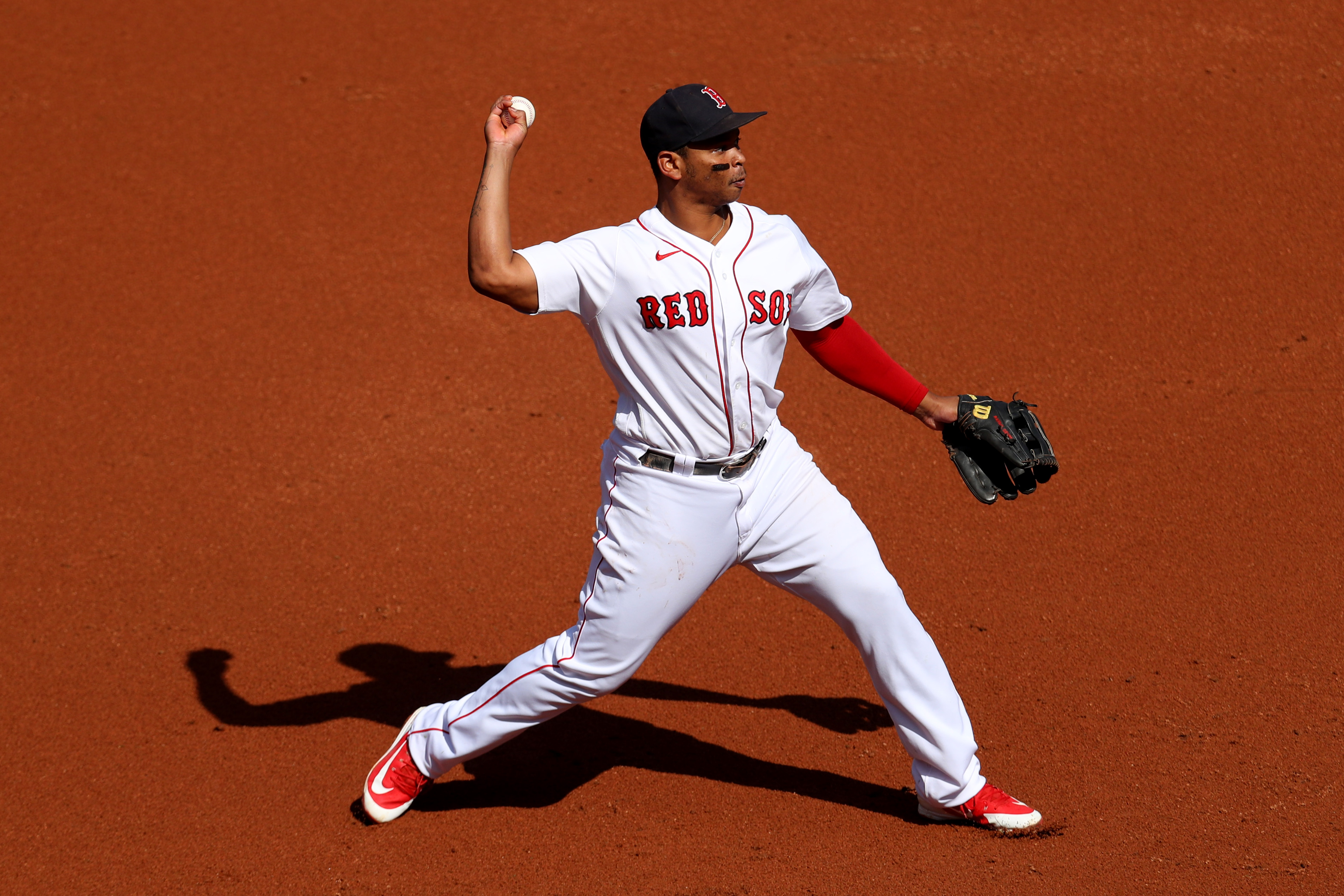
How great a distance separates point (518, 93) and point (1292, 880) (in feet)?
22.8

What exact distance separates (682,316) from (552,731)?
188 cm

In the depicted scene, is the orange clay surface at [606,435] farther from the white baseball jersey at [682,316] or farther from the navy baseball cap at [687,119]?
the navy baseball cap at [687,119]

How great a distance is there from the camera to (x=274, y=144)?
8.20 m

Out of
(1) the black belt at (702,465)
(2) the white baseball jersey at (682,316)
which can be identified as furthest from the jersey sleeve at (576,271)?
(1) the black belt at (702,465)

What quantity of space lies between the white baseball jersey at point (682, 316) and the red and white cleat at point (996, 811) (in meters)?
1.28

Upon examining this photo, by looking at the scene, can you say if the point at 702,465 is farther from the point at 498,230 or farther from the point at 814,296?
the point at 498,230

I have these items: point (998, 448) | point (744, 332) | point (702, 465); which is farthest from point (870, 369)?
point (702, 465)

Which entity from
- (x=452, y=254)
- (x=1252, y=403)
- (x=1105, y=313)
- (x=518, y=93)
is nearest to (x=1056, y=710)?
(x=1252, y=403)

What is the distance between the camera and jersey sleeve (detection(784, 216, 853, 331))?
3482 millimetres

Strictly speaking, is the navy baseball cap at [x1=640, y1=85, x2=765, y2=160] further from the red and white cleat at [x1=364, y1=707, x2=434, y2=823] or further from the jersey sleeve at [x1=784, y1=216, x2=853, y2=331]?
the red and white cleat at [x1=364, y1=707, x2=434, y2=823]

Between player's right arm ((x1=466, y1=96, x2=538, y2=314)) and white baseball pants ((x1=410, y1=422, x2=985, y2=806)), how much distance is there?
576 mm

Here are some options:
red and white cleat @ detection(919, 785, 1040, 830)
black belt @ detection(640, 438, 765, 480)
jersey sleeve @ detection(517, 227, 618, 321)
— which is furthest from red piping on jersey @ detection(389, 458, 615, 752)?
red and white cleat @ detection(919, 785, 1040, 830)

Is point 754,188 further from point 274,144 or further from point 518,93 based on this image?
point 274,144

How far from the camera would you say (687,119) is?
10.6 ft
